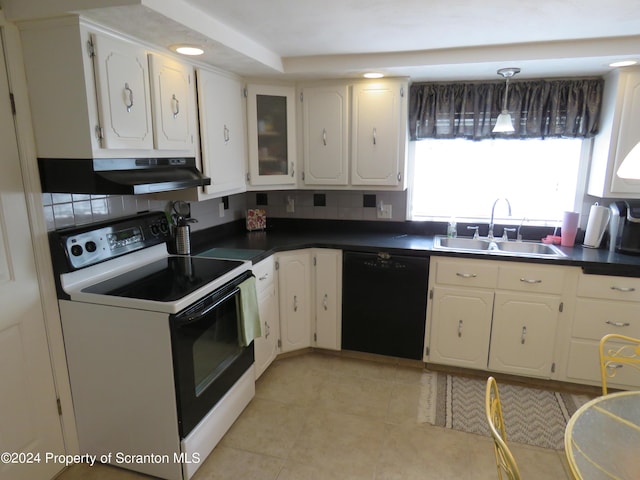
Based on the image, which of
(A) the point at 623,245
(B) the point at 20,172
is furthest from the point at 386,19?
(A) the point at 623,245

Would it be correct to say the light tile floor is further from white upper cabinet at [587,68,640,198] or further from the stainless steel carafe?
white upper cabinet at [587,68,640,198]

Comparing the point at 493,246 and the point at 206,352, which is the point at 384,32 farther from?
the point at 206,352

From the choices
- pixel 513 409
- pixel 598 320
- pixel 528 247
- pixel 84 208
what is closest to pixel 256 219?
pixel 84 208

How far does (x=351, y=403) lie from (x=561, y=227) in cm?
192

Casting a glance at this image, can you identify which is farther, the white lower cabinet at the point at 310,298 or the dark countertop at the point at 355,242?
the white lower cabinet at the point at 310,298

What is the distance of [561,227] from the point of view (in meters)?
2.90

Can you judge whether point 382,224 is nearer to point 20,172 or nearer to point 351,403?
point 351,403

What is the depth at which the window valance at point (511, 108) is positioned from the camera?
2785 mm

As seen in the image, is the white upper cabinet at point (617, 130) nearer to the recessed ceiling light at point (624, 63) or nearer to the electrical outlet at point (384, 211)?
the recessed ceiling light at point (624, 63)

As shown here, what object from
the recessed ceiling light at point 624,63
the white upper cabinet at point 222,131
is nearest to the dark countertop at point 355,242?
the white upper cabinet at point 222,131

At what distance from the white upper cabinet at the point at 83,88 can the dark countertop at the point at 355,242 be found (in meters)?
1.02

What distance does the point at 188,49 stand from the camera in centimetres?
210

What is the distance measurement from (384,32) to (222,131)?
115 centimetres

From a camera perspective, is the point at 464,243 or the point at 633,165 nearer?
the point at 633,165
